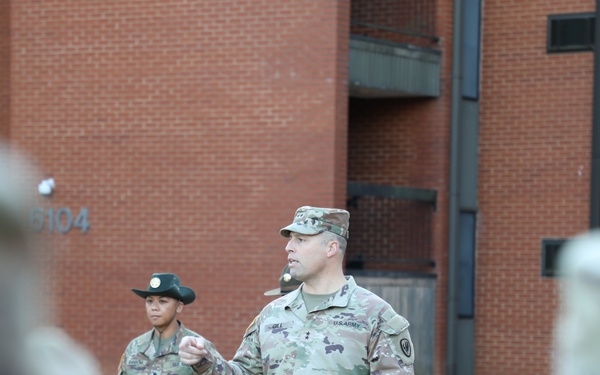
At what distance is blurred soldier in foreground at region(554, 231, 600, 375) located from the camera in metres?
1.88

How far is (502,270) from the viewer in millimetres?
17891

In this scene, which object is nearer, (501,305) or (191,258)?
(191,258)

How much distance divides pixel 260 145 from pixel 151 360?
7875 millimetres

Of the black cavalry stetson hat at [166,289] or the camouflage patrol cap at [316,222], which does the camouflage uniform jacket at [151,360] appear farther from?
the camouflage patrol cap at [316,222]

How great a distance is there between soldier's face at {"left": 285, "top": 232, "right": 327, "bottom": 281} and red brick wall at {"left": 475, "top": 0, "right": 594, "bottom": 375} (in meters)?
12.0

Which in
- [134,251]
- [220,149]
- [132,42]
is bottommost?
[134,251]

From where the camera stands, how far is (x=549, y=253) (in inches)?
695

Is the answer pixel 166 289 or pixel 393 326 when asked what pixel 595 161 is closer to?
pixel 166 289

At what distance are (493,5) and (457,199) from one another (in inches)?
114

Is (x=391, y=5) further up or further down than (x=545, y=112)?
further up

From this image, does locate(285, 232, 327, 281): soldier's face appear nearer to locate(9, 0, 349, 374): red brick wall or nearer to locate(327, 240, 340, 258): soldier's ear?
locate(327, 240, 340, 258): soldier's ear

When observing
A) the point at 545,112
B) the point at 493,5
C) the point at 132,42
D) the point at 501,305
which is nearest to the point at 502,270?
the point at 501,305

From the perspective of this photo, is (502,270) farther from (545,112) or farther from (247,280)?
Answer: (247,280)

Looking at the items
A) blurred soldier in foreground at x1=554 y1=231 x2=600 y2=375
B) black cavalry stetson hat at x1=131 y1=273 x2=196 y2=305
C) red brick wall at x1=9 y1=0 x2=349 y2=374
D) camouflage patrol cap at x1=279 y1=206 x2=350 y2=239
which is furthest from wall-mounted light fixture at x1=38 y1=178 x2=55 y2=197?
blurred soldier in foreground at x1=554 y1=231 x2=600 y2=375
